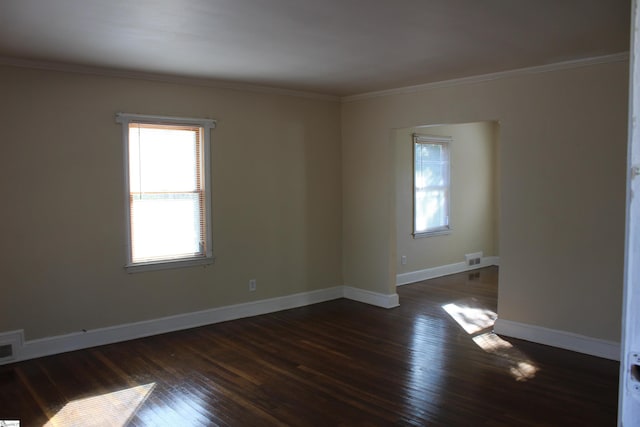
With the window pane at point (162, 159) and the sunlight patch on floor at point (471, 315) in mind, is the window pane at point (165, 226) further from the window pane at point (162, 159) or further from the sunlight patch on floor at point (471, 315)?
the sunlight patch on floor at point (471, 315)

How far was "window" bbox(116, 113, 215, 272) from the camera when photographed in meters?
4.77

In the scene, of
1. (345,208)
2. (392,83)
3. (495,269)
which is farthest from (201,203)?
(495,269)

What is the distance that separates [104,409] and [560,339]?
377cm

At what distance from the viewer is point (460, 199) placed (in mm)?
7957

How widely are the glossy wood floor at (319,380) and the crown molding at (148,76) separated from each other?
246 cm

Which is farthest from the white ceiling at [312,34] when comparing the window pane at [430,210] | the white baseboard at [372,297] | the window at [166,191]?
the window pane at [430,210]

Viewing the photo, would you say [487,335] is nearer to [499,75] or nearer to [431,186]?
[499,75]

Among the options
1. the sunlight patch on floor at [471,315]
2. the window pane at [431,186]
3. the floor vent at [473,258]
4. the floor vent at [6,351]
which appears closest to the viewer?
the floor vent at [6,351]

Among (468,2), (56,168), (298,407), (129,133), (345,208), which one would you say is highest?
(468,2)

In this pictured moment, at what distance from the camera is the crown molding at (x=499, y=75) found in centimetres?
411

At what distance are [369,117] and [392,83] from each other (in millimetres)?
746

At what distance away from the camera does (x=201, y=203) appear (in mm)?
5219

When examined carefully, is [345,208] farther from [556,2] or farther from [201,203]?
[556,2]

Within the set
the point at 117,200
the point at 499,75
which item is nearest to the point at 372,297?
the point at 499,75
